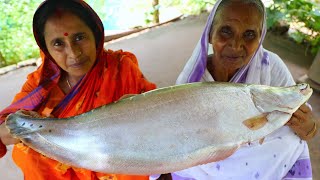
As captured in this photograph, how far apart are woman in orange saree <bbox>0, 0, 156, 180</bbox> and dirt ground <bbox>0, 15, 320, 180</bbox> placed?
1961 mm

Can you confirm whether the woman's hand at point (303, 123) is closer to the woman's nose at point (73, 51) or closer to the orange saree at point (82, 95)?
the orange saree at point (82, 95)

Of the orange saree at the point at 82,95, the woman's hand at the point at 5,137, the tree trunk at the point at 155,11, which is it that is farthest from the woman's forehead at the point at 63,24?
the tree trunk at the point at 155,11

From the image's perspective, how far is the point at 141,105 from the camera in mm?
1069

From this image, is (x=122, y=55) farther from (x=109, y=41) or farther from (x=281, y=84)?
(x=109, y=41)

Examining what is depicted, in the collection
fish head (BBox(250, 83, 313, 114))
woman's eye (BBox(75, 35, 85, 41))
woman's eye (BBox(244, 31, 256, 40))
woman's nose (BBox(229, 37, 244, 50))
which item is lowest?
fish head (BBox(250, 83, 313, 114))

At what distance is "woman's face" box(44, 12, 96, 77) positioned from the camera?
5.14ft

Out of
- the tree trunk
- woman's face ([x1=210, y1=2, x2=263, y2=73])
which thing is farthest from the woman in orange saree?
the tree trunk

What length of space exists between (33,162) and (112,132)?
0.93 m

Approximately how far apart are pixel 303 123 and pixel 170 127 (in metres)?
0.58

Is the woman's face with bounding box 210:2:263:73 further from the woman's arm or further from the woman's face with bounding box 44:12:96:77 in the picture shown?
the woman's face with bounding box 44:12:96:77

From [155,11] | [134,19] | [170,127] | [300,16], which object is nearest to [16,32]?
[134,19]

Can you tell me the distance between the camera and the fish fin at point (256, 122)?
104 centimetres

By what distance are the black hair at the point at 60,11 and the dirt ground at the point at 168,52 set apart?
216 cm

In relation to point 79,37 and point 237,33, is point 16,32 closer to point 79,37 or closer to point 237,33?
point 79,37
